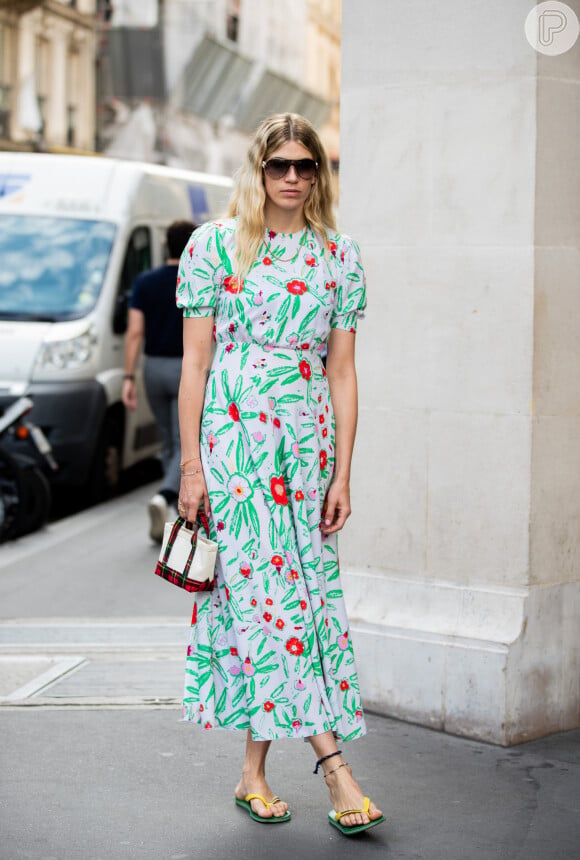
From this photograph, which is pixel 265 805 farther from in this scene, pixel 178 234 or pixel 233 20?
pixel 233 20

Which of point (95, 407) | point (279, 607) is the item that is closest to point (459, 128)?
point (279, 607)

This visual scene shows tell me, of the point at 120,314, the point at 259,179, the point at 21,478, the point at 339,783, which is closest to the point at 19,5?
the point at 120,314

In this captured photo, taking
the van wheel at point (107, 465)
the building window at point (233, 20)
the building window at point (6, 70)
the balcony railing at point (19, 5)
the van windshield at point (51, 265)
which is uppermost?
the building window at point (233, 20)

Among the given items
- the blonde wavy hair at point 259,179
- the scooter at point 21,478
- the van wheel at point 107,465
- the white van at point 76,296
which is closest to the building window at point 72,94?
the white van at point 76,296

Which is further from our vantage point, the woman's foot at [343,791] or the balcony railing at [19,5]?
the balcony railing at [19,5]

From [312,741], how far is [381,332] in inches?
67.5

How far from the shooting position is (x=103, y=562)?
8.97 metres

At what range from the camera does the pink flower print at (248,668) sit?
433 centimetres

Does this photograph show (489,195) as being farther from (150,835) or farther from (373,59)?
(150,835)

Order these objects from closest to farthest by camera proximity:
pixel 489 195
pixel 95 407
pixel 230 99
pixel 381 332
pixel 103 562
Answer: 1. pixel 489 195
2. pixel 381 332
3. pixel 103 562
4. pixel 95 407
5. pixel 230 99

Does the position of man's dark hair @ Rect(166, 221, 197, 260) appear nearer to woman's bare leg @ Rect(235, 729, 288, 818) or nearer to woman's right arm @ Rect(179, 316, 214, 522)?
woman's right arm @ Rect(179, 316, 214, 522)

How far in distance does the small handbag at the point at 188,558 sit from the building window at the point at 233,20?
41.0 metres

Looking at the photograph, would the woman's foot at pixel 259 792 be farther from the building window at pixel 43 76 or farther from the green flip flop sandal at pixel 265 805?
the building window at pixel 43 76

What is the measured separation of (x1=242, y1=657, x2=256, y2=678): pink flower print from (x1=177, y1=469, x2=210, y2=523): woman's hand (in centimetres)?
43
